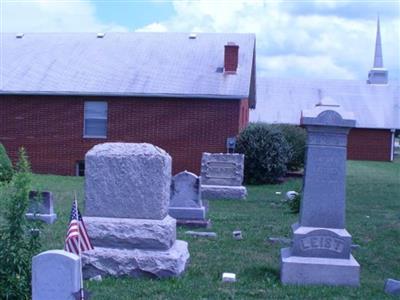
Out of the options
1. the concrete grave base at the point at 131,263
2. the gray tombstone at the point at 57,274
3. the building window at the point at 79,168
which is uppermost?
the gray tombstone at the point at 57,274

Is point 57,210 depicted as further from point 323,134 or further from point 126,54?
point 126,54

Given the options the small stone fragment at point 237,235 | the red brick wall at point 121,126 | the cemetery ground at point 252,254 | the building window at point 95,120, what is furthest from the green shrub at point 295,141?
the small stone fragment at point 237,235

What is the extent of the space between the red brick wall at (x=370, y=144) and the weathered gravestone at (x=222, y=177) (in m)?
26.9

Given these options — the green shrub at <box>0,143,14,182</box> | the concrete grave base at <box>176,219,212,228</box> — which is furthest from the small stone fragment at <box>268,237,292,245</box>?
the green shrub at <box>0,143,14,182</box>

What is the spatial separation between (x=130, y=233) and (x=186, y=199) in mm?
5713

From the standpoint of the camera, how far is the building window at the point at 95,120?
27.9 m

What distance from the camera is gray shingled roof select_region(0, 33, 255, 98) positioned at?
89.7 feet

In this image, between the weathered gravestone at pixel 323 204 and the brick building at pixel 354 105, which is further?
the brick building at pixel 354 105

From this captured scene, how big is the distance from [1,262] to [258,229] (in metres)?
7.45

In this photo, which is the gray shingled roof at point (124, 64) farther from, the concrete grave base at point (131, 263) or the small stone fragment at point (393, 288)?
the small stone fragment at point (393, 288)

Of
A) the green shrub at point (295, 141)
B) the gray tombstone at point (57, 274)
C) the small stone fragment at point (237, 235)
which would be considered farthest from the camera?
the green shrub at point (295, 141)

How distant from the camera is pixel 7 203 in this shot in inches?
292

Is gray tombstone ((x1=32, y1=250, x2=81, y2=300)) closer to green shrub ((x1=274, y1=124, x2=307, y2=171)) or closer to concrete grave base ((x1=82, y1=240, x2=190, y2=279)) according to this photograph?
concrete grave base ((x1=82, y1=240, x2=190, y2=279))

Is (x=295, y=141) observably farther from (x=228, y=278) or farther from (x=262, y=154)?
(x=228, y=278)
